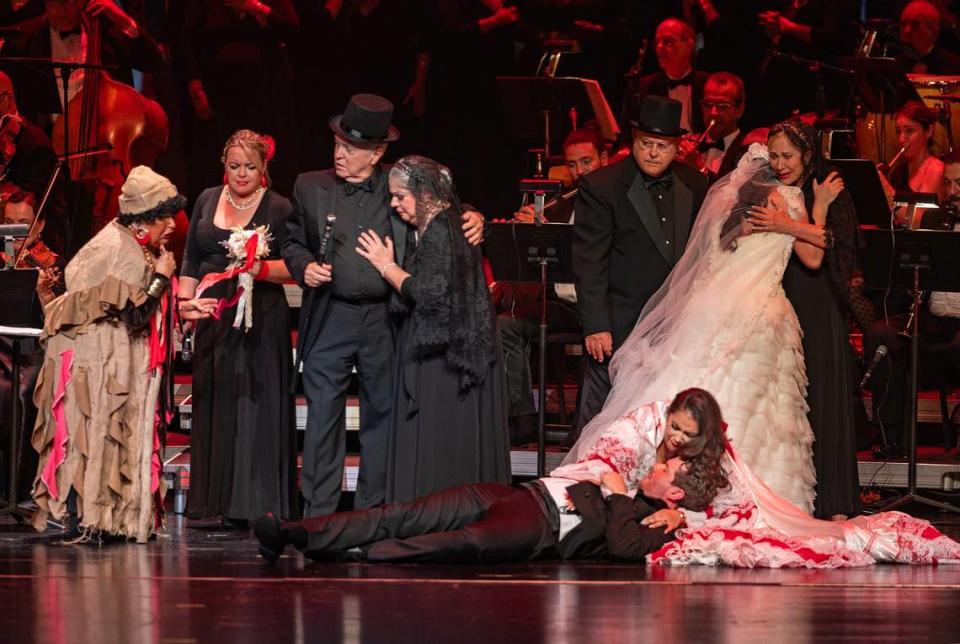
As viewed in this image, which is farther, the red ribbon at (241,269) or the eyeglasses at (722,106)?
the eyeglasses at (722,106)

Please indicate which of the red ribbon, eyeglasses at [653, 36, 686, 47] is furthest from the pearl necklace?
eyeglasses at [653, 36, 686, 47]

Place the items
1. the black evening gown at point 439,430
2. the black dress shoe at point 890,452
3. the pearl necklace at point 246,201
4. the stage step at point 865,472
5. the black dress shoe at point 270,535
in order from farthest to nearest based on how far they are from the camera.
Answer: the black dress shoe at point 890,452 → the stage step at point 865,472 → the pearl necklace at point 246,201 → the black evening gown at point 439,430 → the black dress shoe at point 270,535

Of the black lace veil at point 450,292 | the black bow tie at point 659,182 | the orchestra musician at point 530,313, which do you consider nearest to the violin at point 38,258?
the black lace veil at point 450,292

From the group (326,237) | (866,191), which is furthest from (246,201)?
(866,191)

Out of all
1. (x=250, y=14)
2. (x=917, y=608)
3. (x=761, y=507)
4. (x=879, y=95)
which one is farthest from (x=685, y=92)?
(x=917, y=608)

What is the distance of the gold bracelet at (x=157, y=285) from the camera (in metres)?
6.55

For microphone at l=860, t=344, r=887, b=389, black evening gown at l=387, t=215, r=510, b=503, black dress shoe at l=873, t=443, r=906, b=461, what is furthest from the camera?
microphone at l=860, t=344, r=887, b=389

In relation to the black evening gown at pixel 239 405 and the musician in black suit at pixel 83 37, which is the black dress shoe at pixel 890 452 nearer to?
the black evening gown at pixel 239 405

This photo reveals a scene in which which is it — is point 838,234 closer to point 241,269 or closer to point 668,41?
point 241,269

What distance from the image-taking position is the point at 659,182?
7152 mm

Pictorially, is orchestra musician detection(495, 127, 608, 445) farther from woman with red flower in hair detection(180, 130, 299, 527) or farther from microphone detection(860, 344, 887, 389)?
microphone detection(860, 344, 887, 389)

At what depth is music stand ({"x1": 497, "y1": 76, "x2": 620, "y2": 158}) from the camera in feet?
Answer: 29.7

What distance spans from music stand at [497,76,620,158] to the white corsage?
2529 millimetres

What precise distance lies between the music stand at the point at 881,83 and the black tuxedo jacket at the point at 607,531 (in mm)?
3790
